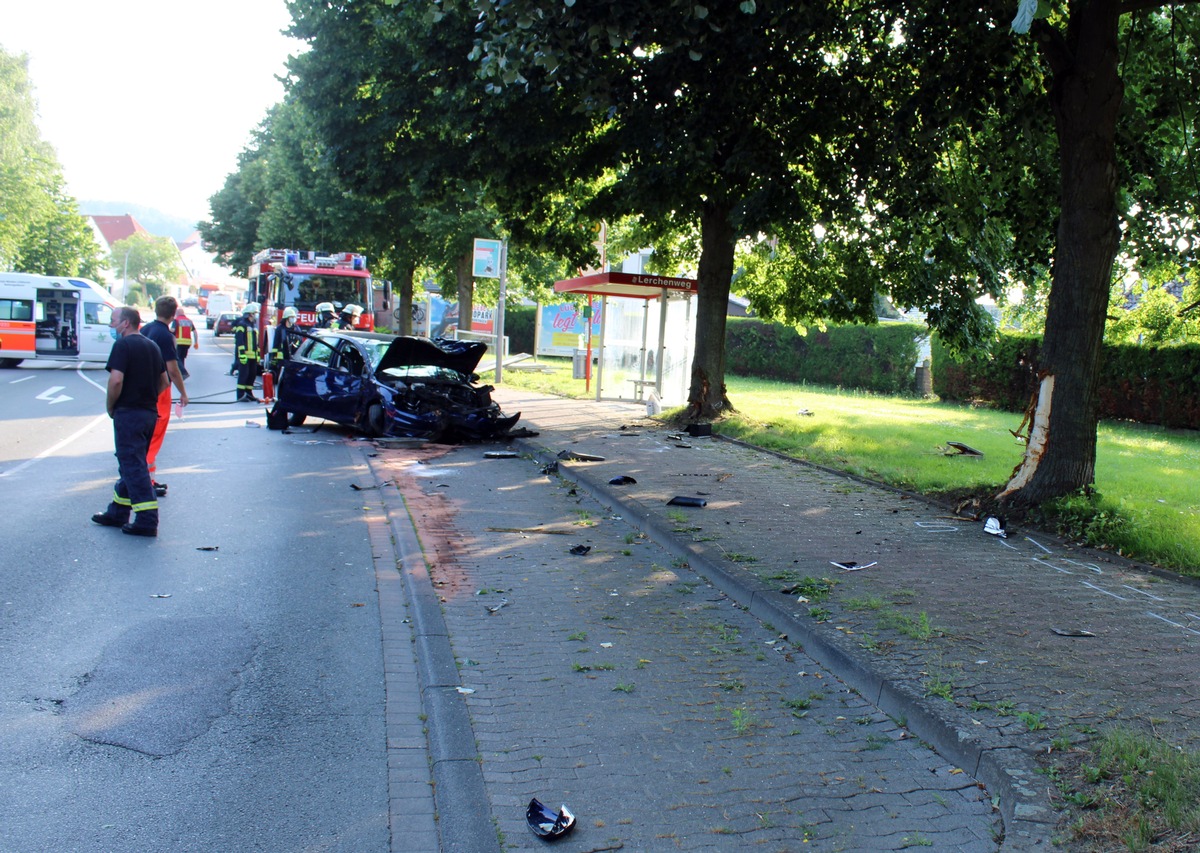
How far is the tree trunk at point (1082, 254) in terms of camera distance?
30.1 ft

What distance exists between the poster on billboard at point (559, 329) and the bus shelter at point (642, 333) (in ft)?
68.7

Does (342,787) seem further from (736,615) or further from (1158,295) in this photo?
(1158,295)

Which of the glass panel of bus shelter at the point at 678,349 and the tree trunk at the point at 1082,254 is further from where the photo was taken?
the glass panel of bus shelter at the point at 678,349

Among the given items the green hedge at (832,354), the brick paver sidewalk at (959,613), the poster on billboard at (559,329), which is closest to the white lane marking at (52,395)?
the brick paver sidewalk at (959,613)

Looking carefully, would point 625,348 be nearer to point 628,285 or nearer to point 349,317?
point 628,285

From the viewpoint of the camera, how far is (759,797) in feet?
13.2

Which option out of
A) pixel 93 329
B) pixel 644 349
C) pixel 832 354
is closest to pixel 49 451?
pixel 644 349

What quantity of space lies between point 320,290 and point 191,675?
2131cm

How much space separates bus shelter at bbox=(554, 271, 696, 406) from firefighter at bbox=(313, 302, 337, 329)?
5469mm

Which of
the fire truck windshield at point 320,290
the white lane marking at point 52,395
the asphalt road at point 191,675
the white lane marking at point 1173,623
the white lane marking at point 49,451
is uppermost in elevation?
the fire truck windshield at point 320,290

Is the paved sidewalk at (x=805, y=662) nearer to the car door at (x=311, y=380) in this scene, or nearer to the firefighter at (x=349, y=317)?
the car door at (x=311, y=380)

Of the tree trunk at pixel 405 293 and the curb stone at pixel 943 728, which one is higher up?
the tree trunk at pixel 405 293

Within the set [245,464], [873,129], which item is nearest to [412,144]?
[245,464]

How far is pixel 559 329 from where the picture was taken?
4588 centimetres
